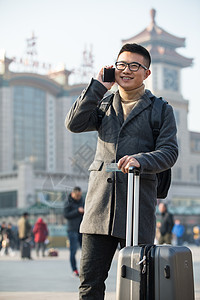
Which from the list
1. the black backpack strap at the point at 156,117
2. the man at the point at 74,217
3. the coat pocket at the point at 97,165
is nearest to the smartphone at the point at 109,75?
the black backpack strap at the point at 156,117

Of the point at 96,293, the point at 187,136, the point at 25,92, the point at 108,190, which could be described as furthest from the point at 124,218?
the point at 187,136

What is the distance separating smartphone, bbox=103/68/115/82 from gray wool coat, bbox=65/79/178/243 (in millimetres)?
53

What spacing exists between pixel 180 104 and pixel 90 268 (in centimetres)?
10630

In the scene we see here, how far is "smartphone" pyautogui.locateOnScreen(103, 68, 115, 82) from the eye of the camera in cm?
379

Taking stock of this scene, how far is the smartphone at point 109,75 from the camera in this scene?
3793 mm

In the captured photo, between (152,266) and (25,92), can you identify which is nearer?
(152,266)

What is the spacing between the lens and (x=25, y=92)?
8581cm

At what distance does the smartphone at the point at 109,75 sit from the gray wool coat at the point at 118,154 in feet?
0.17

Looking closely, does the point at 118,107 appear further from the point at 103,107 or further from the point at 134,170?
the point at 134,170

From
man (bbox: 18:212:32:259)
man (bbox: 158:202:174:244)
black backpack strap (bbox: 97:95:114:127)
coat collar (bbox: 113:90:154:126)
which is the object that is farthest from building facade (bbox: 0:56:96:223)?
coat collar (bbox: 113:90:154:126)

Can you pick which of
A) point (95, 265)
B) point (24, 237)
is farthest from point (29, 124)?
point (95, 265)

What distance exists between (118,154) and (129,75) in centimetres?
49

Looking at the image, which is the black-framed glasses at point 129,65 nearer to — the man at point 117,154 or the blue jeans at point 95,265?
the man at point 117,154

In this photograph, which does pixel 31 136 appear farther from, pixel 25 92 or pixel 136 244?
pixel 136 244
